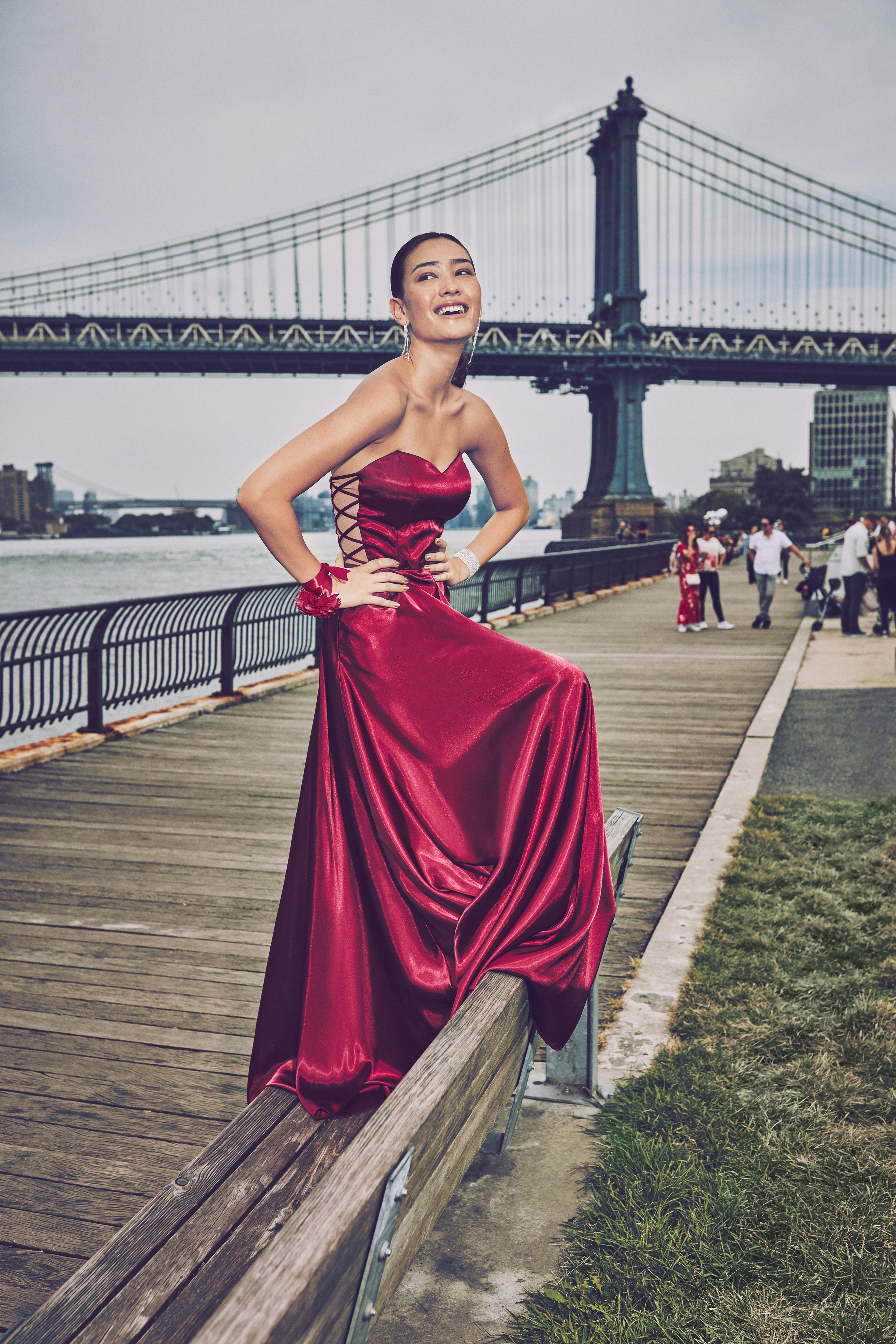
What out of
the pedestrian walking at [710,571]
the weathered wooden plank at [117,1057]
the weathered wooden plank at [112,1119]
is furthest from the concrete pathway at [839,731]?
the weathered wooden plank at [112,1119]

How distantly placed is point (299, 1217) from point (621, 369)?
56.2 m

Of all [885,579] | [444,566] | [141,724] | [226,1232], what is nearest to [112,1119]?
[226,1232]

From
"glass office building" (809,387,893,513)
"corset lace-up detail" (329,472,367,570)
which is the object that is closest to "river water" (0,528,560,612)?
"corset lace-up detail" (329,472,367,570)

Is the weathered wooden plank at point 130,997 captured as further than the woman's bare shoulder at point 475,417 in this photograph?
Yes

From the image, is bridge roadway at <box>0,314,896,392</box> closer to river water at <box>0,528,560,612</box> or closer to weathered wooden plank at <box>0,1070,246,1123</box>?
river water at <box>0,528,560,612</box>

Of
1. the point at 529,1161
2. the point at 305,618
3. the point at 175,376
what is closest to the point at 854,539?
the point at 305,618

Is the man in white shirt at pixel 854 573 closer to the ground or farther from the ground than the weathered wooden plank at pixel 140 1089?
farther from the ground

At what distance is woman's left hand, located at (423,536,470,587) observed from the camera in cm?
206

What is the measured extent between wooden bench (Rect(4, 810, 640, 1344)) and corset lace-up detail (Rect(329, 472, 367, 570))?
80 cm

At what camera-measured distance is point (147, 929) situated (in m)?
3.56

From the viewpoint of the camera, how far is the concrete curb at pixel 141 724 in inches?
Answer: 244

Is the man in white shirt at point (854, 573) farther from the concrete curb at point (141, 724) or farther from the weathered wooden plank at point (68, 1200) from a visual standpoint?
the weathered wooden plank at point (68, 1200)

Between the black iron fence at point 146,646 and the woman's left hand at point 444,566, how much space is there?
15.2 ft

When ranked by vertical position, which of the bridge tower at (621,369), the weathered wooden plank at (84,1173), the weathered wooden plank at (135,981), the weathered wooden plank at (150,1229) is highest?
the bridge tower at (621,369)
